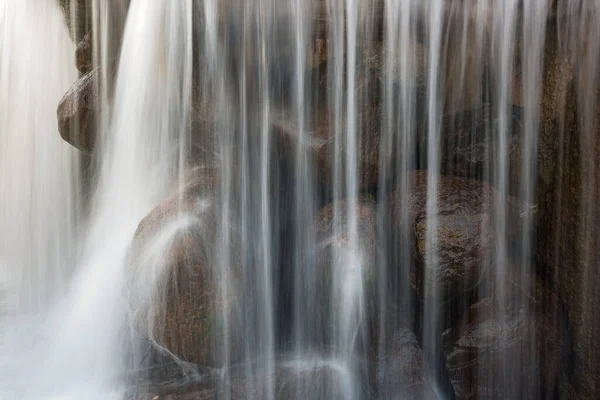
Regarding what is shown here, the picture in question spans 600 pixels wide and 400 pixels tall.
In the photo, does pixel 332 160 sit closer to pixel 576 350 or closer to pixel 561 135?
pixel 561 135

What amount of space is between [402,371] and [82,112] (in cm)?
426

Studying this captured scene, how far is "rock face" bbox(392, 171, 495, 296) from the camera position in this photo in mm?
4500

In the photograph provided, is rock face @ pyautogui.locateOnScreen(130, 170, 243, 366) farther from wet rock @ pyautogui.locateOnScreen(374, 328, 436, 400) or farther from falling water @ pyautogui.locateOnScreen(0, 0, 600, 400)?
wet rock @ pyautogui.locateOnScreen(374, 328, 436, 400)

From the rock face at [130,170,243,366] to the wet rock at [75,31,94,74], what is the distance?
2.63m

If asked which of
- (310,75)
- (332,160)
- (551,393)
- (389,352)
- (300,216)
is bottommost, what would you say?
(551,393)

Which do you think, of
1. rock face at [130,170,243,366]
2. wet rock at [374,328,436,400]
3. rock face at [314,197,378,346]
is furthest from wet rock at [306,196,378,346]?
rock face at [130,170,243,366]

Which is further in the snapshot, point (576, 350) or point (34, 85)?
point (34, 85)

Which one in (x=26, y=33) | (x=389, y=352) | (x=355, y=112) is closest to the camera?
(x=389, y=352)

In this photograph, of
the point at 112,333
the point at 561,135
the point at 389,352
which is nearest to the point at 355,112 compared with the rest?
the point at 561,135

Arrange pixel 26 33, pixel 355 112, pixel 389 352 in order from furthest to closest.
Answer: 1. pixel 26 33
2. pixel 355 112
3. pixel 389 352

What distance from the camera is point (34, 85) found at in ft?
24.5

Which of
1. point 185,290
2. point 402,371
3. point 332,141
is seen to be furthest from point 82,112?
point 402,371

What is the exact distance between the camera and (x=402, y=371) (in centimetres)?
465

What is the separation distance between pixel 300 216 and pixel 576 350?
8.72 feet
